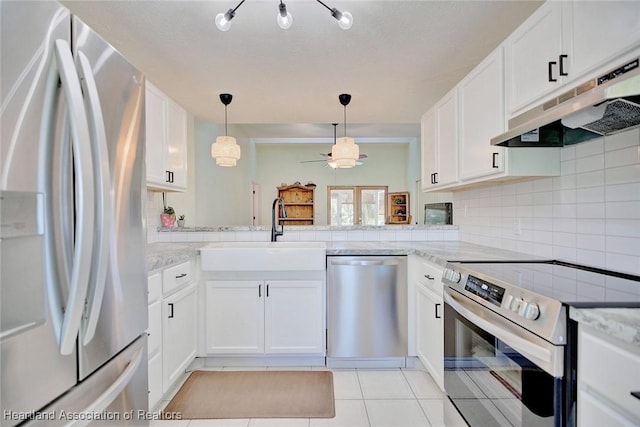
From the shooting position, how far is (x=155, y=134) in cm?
225

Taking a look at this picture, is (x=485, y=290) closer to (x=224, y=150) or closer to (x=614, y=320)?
(x=614, y=320)

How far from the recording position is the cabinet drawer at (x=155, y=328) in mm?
1663

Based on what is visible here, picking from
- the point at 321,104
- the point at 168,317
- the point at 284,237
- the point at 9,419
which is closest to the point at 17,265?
the point at 9,419

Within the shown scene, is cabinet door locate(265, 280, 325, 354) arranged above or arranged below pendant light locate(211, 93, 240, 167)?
below

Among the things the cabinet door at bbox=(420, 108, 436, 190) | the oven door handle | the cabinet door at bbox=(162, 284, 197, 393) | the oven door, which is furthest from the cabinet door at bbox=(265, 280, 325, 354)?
the cabinet door at bbox=(420, 108, 436, 190)

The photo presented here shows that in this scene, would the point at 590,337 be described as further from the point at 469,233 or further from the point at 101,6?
the point at 101,6

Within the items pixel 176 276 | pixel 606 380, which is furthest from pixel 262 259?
pixel 606 380

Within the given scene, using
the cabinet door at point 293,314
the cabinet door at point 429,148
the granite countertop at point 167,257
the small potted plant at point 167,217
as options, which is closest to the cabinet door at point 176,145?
the small potted plant at point 167,217

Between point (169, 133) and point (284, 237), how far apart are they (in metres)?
1.27

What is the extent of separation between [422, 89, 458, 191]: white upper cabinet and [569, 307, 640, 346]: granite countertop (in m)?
1.48

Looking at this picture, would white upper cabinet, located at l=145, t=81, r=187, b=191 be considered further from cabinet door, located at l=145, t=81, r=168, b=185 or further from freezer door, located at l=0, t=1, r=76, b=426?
freezer door, located at l=0, t=1, r=76, b=426

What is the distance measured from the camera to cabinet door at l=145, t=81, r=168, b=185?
2.15m

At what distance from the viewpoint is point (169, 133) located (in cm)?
245

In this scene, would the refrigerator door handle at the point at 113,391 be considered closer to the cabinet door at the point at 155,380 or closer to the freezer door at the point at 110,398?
the freezer door at the point at 110,398
